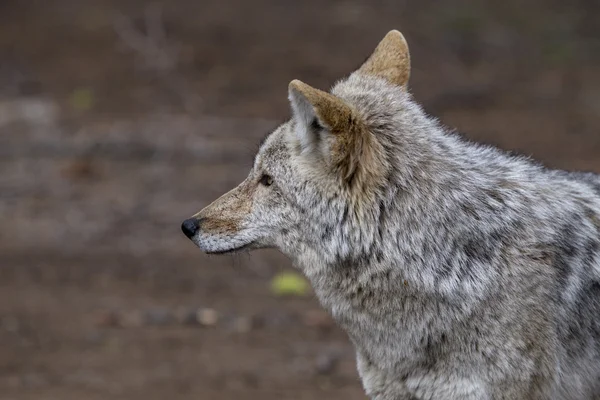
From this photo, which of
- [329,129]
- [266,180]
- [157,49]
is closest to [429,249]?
[329,129]

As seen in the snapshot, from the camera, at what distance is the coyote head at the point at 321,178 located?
179 inches

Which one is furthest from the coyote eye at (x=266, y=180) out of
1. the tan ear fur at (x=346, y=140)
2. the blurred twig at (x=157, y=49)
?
the blurred twig at (x=157, y=49)

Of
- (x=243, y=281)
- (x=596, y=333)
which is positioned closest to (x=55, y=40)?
(x=243, y=281)

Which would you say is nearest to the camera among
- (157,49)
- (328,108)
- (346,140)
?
(328,108)

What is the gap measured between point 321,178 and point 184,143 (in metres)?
7.39

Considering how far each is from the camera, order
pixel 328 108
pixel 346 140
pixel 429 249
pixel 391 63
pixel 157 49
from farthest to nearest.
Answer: pixel 157 49 < pixel 391 63 < pixel 429 249 < pixel 346 140 < pixel 328 108

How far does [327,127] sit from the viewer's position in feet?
14.7

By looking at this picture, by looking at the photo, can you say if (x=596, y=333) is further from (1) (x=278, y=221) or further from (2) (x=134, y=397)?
(2) (x=134, y=397)

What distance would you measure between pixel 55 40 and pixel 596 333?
1165 centimetres

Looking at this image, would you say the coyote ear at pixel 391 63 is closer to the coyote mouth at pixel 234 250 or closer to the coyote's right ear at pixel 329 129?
the coyote's right ear at pixel 329 129

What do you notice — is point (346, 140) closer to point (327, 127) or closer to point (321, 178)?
point (327, 127)

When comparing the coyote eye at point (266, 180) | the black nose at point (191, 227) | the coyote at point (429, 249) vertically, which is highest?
the coyote eye at point (266, 180)

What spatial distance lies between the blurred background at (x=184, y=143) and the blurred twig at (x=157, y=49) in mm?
37

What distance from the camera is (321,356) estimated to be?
25.1 ft
